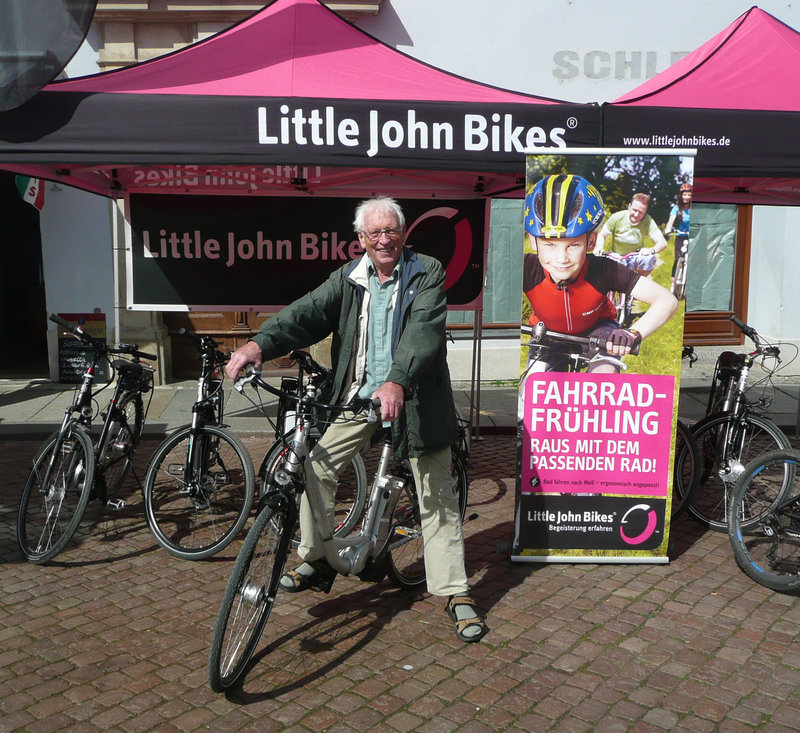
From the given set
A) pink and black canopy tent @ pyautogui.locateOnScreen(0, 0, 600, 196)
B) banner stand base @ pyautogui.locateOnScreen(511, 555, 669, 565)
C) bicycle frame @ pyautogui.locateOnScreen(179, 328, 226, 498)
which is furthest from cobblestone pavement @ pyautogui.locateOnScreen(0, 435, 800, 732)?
pink and black canopy tent @ pyautogui.locateOnScreen(0, 0, 600, 196)

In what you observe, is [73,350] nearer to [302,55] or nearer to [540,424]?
[302,55]

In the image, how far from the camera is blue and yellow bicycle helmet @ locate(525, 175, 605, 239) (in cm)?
416

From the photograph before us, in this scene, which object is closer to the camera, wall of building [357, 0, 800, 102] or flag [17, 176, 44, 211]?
flag [17, 176, 44, 211]

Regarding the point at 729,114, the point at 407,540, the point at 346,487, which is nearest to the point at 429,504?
the point at 407,540

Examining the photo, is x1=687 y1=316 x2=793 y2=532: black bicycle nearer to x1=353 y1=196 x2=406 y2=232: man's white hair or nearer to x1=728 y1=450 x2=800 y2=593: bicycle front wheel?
x1=728 y1=450 x2=800 y2=593: bicycle front wheel

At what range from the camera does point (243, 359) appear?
3279 millimetres

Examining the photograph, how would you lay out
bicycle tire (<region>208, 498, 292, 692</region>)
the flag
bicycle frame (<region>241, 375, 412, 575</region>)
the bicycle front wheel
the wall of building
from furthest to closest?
the wall of building < the flag < the bicycle front wheel < bicycle frame (<region>241, 375, 412, 575</region>) < bicycle tire (<region>208, 498, 292, 692</region>)

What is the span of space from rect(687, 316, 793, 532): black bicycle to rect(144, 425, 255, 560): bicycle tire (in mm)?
2824

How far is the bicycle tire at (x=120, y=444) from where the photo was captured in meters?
4.99

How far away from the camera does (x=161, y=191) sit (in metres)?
6.25

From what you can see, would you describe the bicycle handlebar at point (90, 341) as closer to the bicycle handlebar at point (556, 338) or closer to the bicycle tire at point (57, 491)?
the bicycle tire at point (57, 491)

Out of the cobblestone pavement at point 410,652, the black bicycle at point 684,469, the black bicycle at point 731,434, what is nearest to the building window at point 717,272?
the black bicycle at point 731,434

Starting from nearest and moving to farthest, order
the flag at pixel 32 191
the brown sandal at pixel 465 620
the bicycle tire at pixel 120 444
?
the brown sandal at pixel 465 620
the bicycle tire at pixel 120 444
the flag at pixel 32 191

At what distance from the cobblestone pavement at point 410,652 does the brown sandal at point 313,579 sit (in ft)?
0.33
